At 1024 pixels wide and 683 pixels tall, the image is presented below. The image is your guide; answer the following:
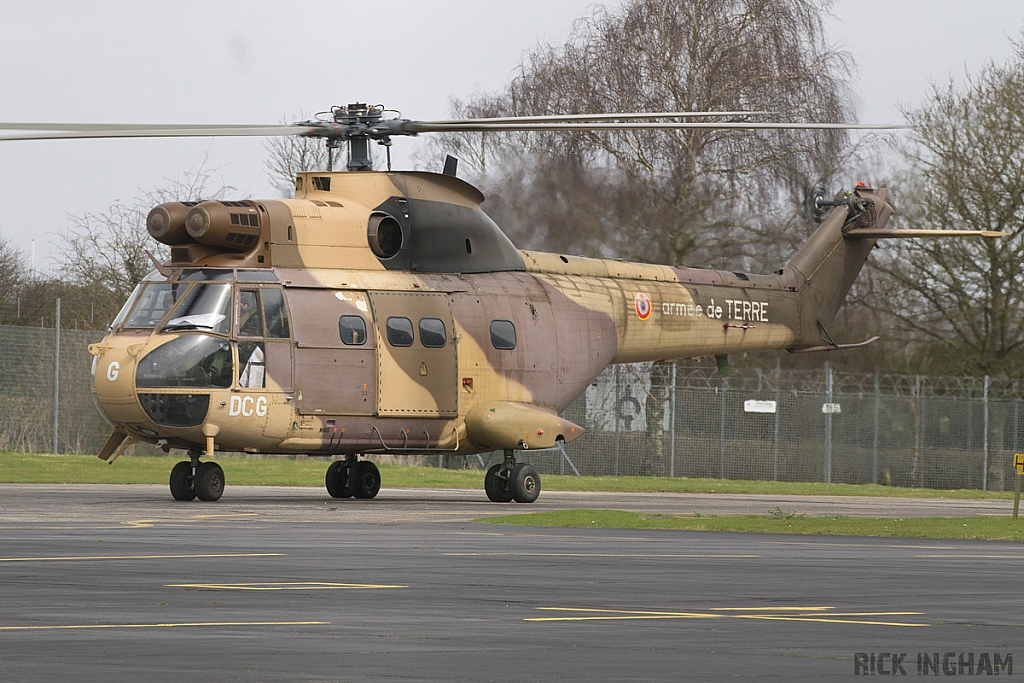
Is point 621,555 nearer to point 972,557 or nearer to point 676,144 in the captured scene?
point 972,557

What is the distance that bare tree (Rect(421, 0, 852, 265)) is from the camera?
40.4 meters

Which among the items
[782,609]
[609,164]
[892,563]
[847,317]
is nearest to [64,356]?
[609,164]

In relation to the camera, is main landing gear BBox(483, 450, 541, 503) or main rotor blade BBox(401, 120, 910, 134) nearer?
main rotor blade BBox(401, 120, 910, 134)

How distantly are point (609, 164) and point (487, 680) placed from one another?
36722 mm

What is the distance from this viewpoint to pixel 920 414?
125ft

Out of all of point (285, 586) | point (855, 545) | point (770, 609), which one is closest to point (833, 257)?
point (855, 545)

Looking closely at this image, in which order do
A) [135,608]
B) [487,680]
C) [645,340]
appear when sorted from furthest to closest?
[645,340] → [135,608] → [487,680]

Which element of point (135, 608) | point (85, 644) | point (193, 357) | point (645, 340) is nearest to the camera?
point (85, 644)

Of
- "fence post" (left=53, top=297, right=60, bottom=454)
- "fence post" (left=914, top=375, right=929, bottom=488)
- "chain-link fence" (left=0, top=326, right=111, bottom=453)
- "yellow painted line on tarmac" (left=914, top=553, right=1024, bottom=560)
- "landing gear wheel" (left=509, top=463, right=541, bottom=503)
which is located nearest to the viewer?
"yellow painted line on tarmac" (left=914, top=553, right=1024, bottom=560)

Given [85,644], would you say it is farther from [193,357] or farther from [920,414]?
[920,414]

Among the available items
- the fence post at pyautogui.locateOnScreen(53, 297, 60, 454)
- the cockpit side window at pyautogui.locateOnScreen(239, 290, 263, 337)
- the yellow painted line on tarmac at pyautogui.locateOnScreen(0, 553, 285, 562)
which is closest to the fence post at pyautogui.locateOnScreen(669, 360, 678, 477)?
the fence post at pyautogui.locateOnScreen(53, 297, 60, 454)

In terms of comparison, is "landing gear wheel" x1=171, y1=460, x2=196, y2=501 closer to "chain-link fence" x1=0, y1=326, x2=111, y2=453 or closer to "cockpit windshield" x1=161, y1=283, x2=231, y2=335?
"cockpit windshield" x1=161, y1=283, x2=231, y2=335

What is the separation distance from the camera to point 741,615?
8.91 m

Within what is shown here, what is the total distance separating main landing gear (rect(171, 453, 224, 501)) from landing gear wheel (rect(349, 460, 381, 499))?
300cm
